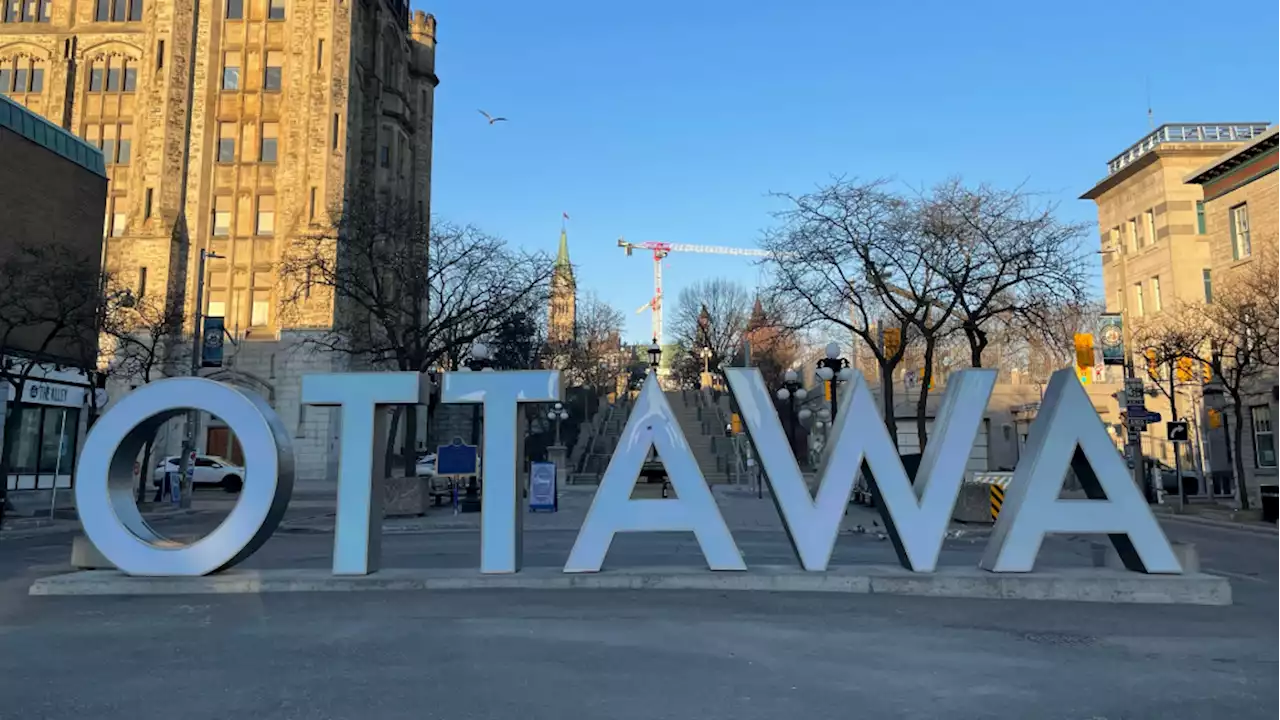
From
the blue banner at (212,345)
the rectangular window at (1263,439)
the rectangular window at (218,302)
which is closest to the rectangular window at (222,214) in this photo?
the rectangular window at (218,302)

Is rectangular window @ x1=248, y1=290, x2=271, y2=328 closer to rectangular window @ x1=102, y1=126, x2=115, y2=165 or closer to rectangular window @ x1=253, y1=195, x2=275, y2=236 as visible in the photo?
rectangular window @ x1=253, y1=195, x2=275, y2=236

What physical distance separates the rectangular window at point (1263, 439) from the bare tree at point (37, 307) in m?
38.0

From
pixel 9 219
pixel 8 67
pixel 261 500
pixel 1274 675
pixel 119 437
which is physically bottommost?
pixel 1274 675

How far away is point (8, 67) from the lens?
49.6 meters

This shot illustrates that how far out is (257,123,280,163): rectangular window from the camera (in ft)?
160

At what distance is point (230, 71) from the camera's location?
49625mm

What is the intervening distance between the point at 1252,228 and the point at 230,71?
52.7m

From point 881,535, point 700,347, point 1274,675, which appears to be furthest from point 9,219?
point 700,347

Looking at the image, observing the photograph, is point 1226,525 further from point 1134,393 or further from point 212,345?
point 212,345

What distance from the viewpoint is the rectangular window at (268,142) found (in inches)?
1919

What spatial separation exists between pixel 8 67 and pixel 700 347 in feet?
175

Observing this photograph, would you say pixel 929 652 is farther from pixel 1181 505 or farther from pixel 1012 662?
pixel 1181 505

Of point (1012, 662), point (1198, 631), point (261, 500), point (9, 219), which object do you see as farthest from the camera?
point (9, 219)

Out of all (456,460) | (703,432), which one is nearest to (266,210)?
(703,432)
